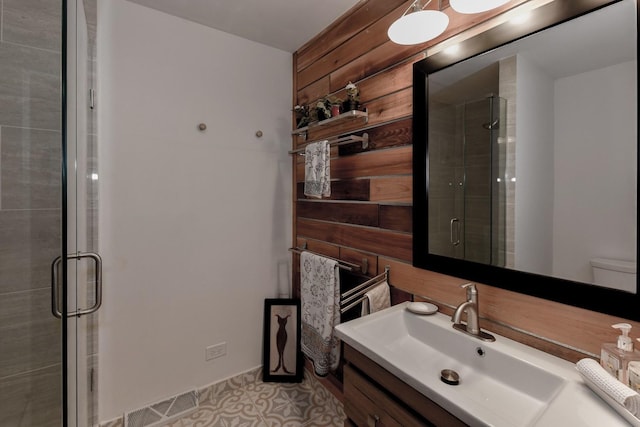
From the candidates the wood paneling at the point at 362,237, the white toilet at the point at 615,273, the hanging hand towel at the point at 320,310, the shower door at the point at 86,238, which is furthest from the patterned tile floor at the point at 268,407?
the white toilet at the point at 615,273

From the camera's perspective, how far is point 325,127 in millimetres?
1992

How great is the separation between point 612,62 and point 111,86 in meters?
2.18

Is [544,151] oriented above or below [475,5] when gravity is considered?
below

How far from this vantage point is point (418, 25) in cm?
116

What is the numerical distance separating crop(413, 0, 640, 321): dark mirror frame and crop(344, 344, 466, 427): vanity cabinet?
19.7 inches

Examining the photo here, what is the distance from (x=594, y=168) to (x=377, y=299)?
3.12 ft

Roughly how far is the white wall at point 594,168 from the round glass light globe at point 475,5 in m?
0.34

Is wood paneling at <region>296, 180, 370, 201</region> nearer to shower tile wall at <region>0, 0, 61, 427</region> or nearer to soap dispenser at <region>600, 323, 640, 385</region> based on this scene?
soap dispenser at <region>600, 323, 640, 385</region>

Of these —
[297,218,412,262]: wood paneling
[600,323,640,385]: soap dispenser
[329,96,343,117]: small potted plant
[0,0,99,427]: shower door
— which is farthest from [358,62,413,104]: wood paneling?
[0,0,99,427]: shower door

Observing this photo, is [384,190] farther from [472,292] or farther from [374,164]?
[472,292]

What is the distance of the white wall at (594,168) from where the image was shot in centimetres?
83

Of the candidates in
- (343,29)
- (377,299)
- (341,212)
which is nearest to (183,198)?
(341,212)

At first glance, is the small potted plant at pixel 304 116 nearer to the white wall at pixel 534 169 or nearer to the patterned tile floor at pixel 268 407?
the white wall at pixel 534 169

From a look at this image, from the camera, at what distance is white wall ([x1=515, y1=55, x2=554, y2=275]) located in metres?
0.99
